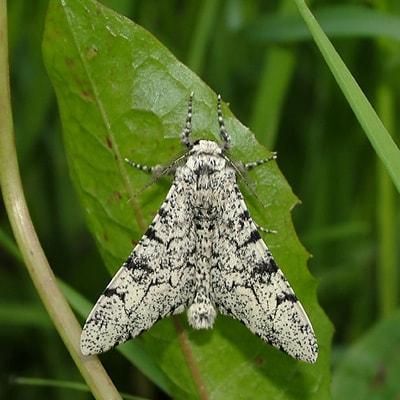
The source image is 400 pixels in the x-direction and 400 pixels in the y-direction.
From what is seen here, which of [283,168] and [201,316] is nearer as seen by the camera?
[201,316]

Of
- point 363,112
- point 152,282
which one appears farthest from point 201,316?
point 363,112

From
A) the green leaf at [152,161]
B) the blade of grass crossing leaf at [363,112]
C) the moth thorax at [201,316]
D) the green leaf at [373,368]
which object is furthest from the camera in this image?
the green leaf at [373,368]

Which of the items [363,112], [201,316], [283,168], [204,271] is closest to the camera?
[363,112]

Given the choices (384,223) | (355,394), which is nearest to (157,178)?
(355,394)

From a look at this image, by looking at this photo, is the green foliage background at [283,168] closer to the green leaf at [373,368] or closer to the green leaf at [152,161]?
the green leaf at [373,368]

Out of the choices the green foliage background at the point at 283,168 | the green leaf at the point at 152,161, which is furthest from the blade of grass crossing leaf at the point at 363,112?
the green foliage background at the point at 283,168

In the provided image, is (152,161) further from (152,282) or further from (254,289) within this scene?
(254,289)

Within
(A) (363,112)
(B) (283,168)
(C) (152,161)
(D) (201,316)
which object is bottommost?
(B) (283,168)
